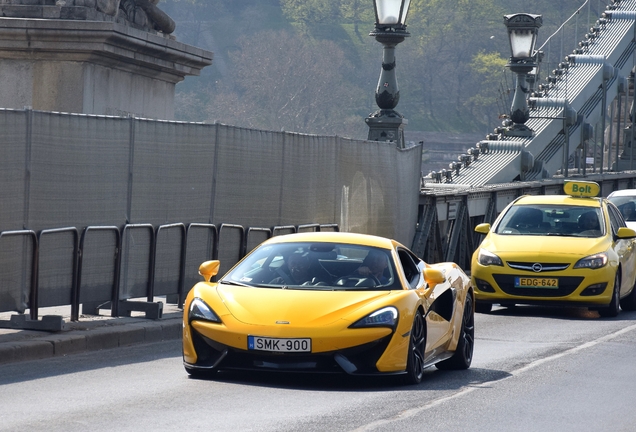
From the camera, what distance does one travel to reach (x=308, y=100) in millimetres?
123812

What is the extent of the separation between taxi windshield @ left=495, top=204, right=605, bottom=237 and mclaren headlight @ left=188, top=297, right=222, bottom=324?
871cm

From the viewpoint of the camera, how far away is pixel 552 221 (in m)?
17.9

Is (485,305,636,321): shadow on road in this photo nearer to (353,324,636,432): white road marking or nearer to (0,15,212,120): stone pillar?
(353,324,636,432): white road marking

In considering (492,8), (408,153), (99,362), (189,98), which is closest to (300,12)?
(492,8)

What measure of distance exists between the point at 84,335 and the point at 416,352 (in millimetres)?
3208

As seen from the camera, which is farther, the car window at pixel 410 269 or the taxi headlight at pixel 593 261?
the taxi headlight at pixel 593 261

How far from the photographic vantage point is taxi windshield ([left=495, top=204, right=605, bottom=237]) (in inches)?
687

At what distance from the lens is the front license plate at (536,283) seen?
53.5 feet

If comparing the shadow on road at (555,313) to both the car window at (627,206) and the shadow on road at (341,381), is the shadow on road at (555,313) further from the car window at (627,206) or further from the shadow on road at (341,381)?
the shadow on road at (341,381)

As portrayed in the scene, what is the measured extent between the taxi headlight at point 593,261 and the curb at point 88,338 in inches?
223

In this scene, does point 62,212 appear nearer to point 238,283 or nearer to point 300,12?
point 238,283

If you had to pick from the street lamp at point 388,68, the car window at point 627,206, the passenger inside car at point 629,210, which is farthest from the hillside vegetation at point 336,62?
the street lamp at point 388,68

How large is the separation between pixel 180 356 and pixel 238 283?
1509 millimetres

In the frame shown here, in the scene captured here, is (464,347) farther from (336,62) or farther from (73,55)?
(336,62)
